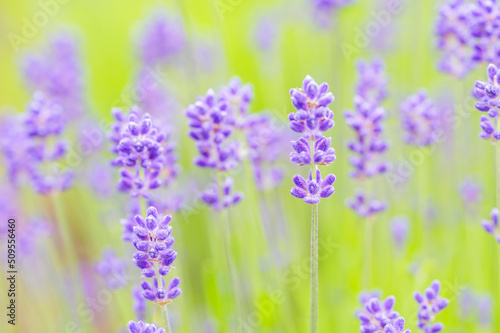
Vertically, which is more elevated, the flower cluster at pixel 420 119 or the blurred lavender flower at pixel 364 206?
the flower cluster at pixel 420 119

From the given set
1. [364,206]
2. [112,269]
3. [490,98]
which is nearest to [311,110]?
[490,98]

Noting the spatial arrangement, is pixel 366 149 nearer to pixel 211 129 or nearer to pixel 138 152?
pixel 211 129

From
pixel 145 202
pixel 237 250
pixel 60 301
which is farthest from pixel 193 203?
pixel 145 202

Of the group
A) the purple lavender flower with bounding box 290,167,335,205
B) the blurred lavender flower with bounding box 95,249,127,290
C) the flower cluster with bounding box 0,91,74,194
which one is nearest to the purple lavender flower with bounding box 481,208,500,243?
the purple lavender flower with bounding box 290,167,335,205

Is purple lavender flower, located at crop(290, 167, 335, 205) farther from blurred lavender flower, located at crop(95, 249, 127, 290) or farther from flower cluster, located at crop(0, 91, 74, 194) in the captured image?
flower cluster, located at crop(0, 91, 74, 194)

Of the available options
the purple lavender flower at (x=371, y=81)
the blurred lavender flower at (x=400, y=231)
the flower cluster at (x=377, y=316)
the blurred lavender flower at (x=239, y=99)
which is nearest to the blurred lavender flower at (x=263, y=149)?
the blurred lavender flower at (x=239, y=99)

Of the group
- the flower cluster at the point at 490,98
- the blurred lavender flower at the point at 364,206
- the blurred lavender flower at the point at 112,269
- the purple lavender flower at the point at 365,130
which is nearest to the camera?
the flower cluster at the point at 490,98

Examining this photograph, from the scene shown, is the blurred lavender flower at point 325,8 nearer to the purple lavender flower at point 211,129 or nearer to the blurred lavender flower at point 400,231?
the blurred lavender flower at point 400,231
